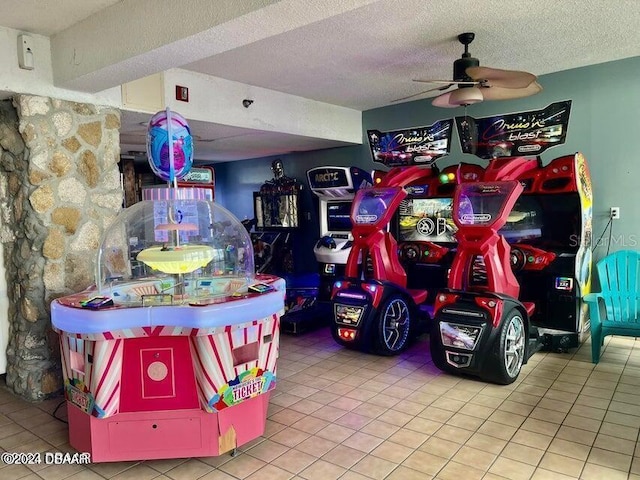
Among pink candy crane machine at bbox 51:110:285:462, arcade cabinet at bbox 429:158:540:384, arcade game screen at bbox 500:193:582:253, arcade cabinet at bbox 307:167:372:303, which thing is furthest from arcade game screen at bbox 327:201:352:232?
pink candy crane machine at bbox 51:110:285:462

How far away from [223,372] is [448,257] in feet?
11.0

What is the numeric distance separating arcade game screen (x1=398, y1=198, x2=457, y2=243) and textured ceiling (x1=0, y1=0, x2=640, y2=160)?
4.44 ft

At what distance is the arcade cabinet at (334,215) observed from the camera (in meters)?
5.94

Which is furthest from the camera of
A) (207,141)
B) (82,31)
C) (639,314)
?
(207,141)

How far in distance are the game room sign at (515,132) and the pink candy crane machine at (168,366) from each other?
3.73m

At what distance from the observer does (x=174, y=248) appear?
2955 mm

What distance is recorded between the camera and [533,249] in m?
4.56

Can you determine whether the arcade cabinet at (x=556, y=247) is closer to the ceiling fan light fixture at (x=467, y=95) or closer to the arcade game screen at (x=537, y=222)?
the arcade game screen at (x=537, y=222)

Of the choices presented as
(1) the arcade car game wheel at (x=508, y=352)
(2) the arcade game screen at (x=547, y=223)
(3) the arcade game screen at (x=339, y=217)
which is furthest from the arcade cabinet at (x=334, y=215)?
(1) the arcade car game wheel at (x=508, y=352)

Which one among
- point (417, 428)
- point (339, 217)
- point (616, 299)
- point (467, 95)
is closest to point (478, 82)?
point (467, 95)

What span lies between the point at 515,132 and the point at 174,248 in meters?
4.18

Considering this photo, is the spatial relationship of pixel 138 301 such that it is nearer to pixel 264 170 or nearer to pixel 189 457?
pixel 189 457

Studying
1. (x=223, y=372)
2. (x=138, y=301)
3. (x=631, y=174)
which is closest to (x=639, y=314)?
(x=631, y=174)

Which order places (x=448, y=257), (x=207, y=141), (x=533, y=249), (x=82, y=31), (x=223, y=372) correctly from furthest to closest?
(x=207, y=141)
(x=448, y=257)
(x=533, y=249)
(x=82, y=31)
(x=223, y=372)
